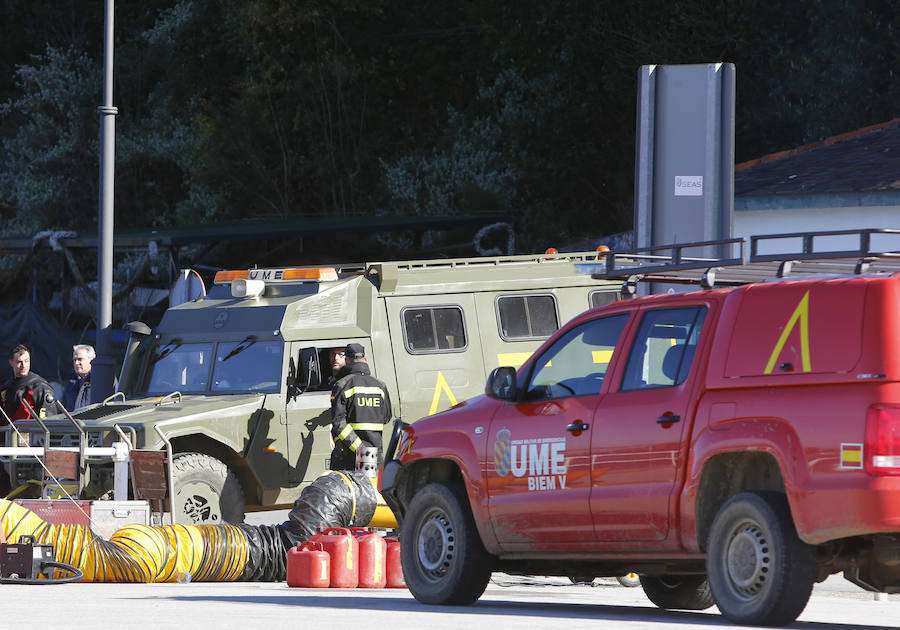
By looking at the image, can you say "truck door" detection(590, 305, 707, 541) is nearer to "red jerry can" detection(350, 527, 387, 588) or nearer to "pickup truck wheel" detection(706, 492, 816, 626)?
"pickup truck wheel" detection(706, 492, 816, 626)

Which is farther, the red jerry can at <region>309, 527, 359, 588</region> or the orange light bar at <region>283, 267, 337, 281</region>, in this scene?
the orange light bar at <region>283, 267, 337, 281</region>

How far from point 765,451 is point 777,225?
48.0ft

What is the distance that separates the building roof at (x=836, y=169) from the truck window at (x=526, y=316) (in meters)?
5.74

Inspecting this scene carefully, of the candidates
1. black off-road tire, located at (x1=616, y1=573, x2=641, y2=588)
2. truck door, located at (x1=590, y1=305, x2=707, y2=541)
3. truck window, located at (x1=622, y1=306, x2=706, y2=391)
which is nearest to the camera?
truck door, located at (x1=590, y1=305, x2=707, y2=541)

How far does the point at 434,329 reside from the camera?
16.9m

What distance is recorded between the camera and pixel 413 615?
9.52m

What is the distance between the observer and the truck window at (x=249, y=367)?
1593cm

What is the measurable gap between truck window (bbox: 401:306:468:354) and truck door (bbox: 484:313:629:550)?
6.58m

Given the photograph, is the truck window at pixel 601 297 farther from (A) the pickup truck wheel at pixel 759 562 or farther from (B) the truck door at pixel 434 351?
(A) the pickup truck wheel at pixel 759 562

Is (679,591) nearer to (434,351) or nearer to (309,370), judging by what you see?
(309,370)

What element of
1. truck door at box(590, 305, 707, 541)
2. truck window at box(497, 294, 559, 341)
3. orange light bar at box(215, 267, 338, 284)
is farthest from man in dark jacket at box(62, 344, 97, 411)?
truck door at box(590, 305, 707, 541)

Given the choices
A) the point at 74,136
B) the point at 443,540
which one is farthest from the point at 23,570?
the point at 74,136

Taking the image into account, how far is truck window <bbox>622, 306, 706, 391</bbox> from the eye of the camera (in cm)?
909

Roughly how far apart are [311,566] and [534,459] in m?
3.22
